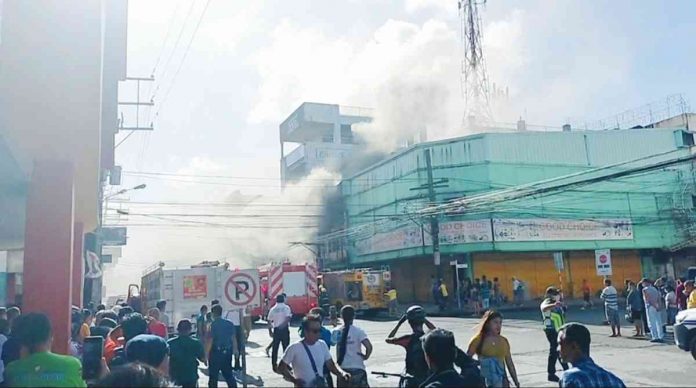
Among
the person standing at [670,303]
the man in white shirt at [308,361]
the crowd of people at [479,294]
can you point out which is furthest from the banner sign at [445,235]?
the man in white shirt at [308,361]

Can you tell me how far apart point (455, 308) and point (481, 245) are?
3.69 metres

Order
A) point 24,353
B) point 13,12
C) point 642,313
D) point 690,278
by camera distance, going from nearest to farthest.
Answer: point 24,353 → point 13,12 → point 642,313 → point 690,278

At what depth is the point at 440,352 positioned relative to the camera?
3.75m

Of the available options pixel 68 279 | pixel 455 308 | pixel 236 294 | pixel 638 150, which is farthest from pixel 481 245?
pixel 68 279

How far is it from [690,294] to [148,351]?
1321 centimetres

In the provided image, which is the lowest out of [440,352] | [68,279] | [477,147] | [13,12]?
[440,352]

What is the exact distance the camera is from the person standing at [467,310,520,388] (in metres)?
6.51

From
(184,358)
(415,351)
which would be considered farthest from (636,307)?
(184,358)

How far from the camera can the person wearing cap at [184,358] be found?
22.6 feet

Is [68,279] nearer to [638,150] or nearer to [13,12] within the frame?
[13,12]

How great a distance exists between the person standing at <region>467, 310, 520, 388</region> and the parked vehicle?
690 cm

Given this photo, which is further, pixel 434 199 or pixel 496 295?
pixel 434 199

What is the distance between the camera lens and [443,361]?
3.74m

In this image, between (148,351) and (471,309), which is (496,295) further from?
(148,351)
